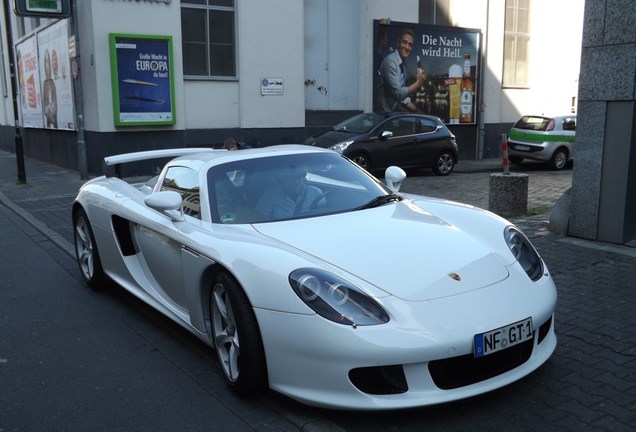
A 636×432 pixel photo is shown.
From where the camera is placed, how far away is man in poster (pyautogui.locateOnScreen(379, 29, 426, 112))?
18.7 metres

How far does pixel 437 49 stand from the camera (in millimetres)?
19578

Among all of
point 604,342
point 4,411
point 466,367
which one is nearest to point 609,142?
point 604,342

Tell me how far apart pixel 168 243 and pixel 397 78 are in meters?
15.6

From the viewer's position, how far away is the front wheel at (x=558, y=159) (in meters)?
17.0

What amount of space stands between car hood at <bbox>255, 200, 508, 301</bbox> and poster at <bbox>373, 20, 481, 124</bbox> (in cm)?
1508

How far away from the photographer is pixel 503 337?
3150 mm

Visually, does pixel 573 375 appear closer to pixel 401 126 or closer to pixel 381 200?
pixel 381 200

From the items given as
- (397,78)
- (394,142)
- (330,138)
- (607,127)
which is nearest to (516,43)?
(397,78)

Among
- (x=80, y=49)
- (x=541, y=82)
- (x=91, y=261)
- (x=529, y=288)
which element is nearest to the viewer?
(x=529, y=288)

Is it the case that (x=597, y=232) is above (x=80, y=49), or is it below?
below

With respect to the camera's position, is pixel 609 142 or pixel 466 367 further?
pixel 609 142

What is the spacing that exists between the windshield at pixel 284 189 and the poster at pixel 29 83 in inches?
665

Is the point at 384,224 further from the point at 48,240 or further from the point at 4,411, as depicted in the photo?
the point at 48,240

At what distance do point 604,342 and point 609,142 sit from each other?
11.3ft
